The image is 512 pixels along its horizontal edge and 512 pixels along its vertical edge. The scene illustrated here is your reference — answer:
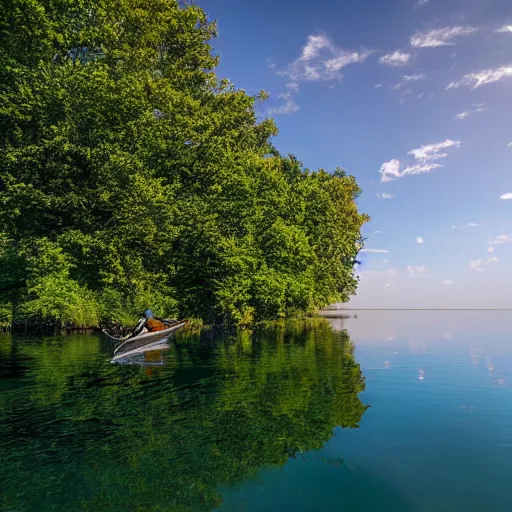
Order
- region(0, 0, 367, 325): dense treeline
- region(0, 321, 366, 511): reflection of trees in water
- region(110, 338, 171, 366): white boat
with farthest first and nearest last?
region(0, 0, 367, 325): dense treeline
region(110, 338, 171, 366): white boat
region(0, 321, 366, 511): reflection of trees in water

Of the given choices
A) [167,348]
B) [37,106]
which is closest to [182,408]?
[167,348]

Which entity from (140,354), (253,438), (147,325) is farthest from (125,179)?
(253,438)

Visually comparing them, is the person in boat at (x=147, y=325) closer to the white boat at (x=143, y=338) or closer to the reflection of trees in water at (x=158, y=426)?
the white boat at (x=143, y=338)

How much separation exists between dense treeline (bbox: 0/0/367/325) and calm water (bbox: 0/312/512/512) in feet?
41.8

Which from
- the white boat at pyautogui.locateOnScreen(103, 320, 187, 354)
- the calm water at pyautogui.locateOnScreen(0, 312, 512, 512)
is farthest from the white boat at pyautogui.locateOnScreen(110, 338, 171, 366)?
the calm water at pyautogui.locateOnScreen(0, 312, 512, 512)

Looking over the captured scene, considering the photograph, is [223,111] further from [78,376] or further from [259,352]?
[78,376]

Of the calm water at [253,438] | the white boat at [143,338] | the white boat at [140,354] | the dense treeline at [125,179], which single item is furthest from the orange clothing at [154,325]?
the dense treeline at [125,179]

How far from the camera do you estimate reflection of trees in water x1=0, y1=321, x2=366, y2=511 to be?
Answer: 795 cm

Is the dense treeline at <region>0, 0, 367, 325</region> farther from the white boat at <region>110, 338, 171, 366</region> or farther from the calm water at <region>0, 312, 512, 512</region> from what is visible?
the calm water at <region>0, 312, 512, 512</region>

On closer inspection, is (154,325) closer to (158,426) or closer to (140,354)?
(140,354)

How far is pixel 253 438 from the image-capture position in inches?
422

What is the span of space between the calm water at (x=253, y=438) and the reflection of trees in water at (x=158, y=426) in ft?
0.15

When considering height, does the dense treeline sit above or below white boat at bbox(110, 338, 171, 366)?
above

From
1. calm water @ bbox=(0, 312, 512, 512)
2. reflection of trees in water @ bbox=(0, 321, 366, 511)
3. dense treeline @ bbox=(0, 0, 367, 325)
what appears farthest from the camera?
dense treeline @ bbox=(0, 0, 367, 325)
